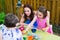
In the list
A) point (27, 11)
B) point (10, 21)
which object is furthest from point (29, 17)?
point (10, 21)

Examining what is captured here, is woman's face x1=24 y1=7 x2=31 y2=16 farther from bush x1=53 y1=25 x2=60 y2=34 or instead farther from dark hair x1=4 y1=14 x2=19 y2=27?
bush x1=53 y1=25 x2=60 y2=34

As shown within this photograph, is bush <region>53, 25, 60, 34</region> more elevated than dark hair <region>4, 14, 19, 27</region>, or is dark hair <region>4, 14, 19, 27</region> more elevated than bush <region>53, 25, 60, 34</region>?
dark hair <region>4, 14, 19, 27</region>

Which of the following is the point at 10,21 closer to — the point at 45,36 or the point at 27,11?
the point at 45,36

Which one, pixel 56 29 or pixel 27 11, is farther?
pixel 56 29

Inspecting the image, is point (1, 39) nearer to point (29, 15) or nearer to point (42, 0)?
point (29, 15)

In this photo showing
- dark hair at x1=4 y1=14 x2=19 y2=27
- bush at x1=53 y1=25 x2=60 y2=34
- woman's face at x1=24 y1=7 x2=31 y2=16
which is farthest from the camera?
bush at x1=53 y1=25 x2=60 y2=34

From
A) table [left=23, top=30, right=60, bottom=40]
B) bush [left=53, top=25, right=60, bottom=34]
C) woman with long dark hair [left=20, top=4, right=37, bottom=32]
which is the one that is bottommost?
bush [left=53, top=25, right=60, bottom=34]

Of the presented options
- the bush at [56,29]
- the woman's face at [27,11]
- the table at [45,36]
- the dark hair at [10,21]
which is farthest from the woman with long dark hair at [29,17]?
the bush at [56,29]

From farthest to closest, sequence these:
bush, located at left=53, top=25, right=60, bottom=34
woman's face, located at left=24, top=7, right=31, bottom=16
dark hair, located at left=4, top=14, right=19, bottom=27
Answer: bush, located at left=53, top=25, right=60, bottom=34, woman's face, located at left=24, top=7, right=31, bottom=16, dark hair, located at left=4, top=14, right=19, bottom=27

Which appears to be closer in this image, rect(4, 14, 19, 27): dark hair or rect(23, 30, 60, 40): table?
rect(4, 14, 19, 27): dark hair

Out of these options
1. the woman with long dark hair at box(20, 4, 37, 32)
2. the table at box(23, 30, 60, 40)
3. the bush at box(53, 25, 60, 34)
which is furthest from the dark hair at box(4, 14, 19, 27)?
the bush at box(53, 25, 60, 34)

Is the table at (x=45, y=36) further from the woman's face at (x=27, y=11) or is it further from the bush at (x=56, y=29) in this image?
the bush at (x=56, y=29)

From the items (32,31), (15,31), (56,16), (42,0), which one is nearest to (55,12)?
(56,16)

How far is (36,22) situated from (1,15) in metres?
2.38
